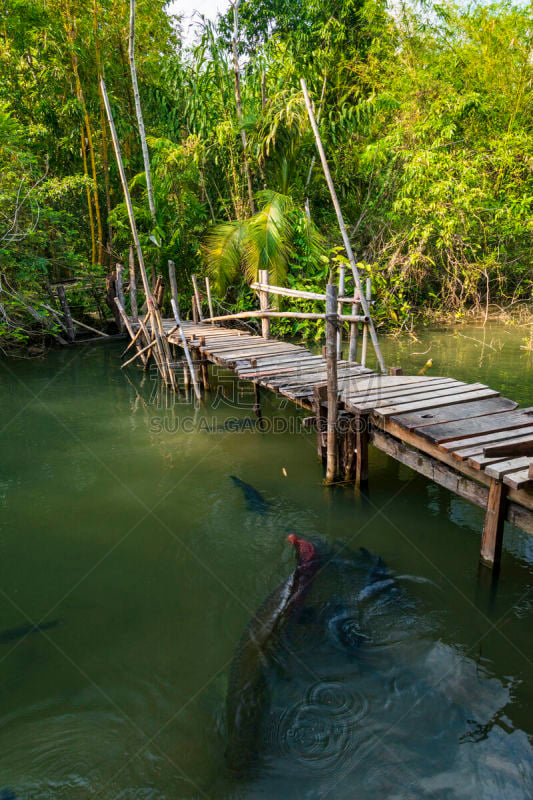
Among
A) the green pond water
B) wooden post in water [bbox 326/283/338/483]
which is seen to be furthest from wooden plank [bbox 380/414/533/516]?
the green pond water

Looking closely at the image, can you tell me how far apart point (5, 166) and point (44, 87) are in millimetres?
3097

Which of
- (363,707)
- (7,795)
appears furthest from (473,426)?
(7,795)

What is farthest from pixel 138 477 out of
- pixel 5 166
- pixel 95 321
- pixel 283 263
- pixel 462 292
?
pixel 462 292

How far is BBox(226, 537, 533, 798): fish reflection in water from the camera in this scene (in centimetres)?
253

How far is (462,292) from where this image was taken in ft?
45.7

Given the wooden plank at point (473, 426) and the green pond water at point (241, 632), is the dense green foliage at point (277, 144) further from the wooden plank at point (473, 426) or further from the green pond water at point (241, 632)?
the wooden plank at point (473, 426)

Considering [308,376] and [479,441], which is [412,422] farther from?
[308,376]

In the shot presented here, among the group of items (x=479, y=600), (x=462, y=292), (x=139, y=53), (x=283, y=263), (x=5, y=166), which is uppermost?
(x=139, y=53)

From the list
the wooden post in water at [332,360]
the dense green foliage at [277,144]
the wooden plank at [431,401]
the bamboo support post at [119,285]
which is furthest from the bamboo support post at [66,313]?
the wooden plank at [431,401]

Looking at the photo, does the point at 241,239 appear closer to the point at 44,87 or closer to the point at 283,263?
the point at 283,263

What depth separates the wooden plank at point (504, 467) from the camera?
3341 mm

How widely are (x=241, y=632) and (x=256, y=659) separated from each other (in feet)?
1.00

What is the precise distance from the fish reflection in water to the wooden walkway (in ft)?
3.13

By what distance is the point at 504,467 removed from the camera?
3.38 meters
